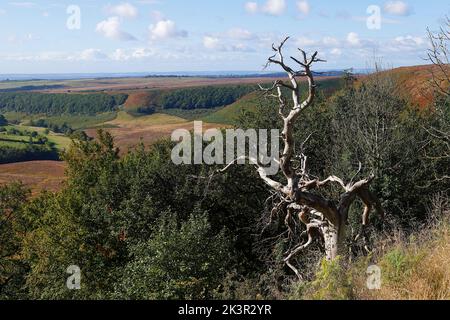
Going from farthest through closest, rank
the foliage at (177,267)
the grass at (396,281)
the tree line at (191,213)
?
the tree line at (191,213) → the foliage at (177,267) → the grass at (396,281)

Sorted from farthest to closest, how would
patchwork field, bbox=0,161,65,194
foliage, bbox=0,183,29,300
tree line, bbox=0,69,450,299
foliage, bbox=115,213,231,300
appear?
patchwork field, bbox=0,161,65,194, foliage, bbox=0,183,29,300, tree line, bbox=0,69,450,299, foliage, bbox=115,213,231,300

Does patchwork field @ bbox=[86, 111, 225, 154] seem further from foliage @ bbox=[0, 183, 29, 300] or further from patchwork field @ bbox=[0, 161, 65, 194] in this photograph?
foliage @ bbox=[0, 183, 29, 300]

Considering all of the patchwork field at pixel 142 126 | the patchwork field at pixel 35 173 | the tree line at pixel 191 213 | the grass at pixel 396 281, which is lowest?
the patchwork field at pixel 35 173

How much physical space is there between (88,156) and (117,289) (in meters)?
19.0

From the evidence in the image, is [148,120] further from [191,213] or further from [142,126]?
[191,213]

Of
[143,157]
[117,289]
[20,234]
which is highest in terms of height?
[143,157]

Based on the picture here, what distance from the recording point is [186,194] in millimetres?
20781

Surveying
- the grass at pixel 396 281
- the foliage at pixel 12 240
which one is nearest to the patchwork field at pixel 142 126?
the foliage at pixel 12 240

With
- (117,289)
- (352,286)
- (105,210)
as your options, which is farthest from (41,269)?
(352,286)

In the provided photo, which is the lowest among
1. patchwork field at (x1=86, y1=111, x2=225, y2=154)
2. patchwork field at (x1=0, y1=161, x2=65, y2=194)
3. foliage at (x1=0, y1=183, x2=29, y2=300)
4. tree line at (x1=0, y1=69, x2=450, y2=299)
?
patchwork field at (x1=0, y1=161, x2=65, y2=194)

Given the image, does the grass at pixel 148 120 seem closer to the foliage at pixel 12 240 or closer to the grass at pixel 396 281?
the foliage at pixel 12 240

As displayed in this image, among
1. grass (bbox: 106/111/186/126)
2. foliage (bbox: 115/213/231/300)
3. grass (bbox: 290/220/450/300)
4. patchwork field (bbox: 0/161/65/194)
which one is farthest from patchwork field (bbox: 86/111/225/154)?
grass (bbox: 290/220/450/300)
